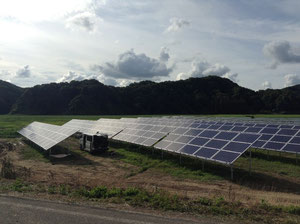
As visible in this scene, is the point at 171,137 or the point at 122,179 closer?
the point at 122,179

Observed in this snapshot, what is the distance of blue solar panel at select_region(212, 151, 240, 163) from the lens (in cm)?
1579

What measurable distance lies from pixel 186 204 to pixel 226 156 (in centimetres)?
674

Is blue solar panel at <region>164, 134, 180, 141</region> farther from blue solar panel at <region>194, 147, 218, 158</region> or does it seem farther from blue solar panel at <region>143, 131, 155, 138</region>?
blue solar panel at <region>194, 147, 218, 158</region>

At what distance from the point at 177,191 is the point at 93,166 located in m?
9.82

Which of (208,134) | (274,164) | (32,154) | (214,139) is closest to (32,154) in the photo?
(32,154)

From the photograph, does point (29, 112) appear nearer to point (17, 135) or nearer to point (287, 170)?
point (17, 135)

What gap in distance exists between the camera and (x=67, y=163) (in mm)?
22891

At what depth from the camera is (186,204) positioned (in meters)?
10.5

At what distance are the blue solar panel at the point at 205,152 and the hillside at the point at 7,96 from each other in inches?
5187

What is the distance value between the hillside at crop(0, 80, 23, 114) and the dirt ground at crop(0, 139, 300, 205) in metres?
118

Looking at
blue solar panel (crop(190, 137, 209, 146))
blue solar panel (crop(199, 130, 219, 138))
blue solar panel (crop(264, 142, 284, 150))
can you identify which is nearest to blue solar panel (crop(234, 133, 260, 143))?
blue solar panel (crop(199, 130, 219, 138))

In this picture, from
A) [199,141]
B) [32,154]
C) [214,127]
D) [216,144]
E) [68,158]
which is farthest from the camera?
[214,127]

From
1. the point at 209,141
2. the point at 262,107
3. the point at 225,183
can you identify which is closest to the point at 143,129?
the point at 209,141

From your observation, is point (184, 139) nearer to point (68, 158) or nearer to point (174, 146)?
point (174, 146)
